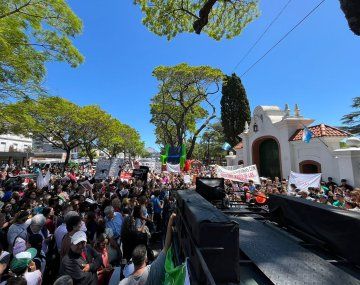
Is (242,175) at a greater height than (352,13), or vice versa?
(352,13)

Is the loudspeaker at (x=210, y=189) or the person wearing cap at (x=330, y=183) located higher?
the person wearing cap at (x=330, y=183)

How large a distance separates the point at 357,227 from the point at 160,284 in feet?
8.65

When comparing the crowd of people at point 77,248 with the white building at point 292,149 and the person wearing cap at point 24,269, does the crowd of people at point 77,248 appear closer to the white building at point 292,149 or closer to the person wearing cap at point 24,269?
the person wearing cap at point 24,269

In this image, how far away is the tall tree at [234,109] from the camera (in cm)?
3338

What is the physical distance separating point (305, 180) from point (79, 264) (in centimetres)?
897

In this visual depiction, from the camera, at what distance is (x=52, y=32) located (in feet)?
27.6

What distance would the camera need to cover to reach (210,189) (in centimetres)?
770

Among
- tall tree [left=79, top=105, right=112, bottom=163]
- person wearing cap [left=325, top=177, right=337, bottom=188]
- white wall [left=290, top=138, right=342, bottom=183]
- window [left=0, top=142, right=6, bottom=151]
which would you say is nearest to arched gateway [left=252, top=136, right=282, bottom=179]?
white wall [left=290, top=138, right=342, bottom=183]

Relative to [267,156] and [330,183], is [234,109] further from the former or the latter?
[330,183]

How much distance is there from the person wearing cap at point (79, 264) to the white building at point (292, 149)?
11924mm

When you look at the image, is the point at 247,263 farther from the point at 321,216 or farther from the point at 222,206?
the point at 222,206

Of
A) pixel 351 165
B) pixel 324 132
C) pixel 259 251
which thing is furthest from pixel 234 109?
pixel 259 251

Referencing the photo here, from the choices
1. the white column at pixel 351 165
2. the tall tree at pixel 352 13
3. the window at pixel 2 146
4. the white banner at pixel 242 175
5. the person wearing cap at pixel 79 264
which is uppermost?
the window at pixel 2 146

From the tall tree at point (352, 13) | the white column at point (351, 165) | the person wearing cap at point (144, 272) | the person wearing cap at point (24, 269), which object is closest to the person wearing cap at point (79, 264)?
the person wearing cap at point (24, 269)
